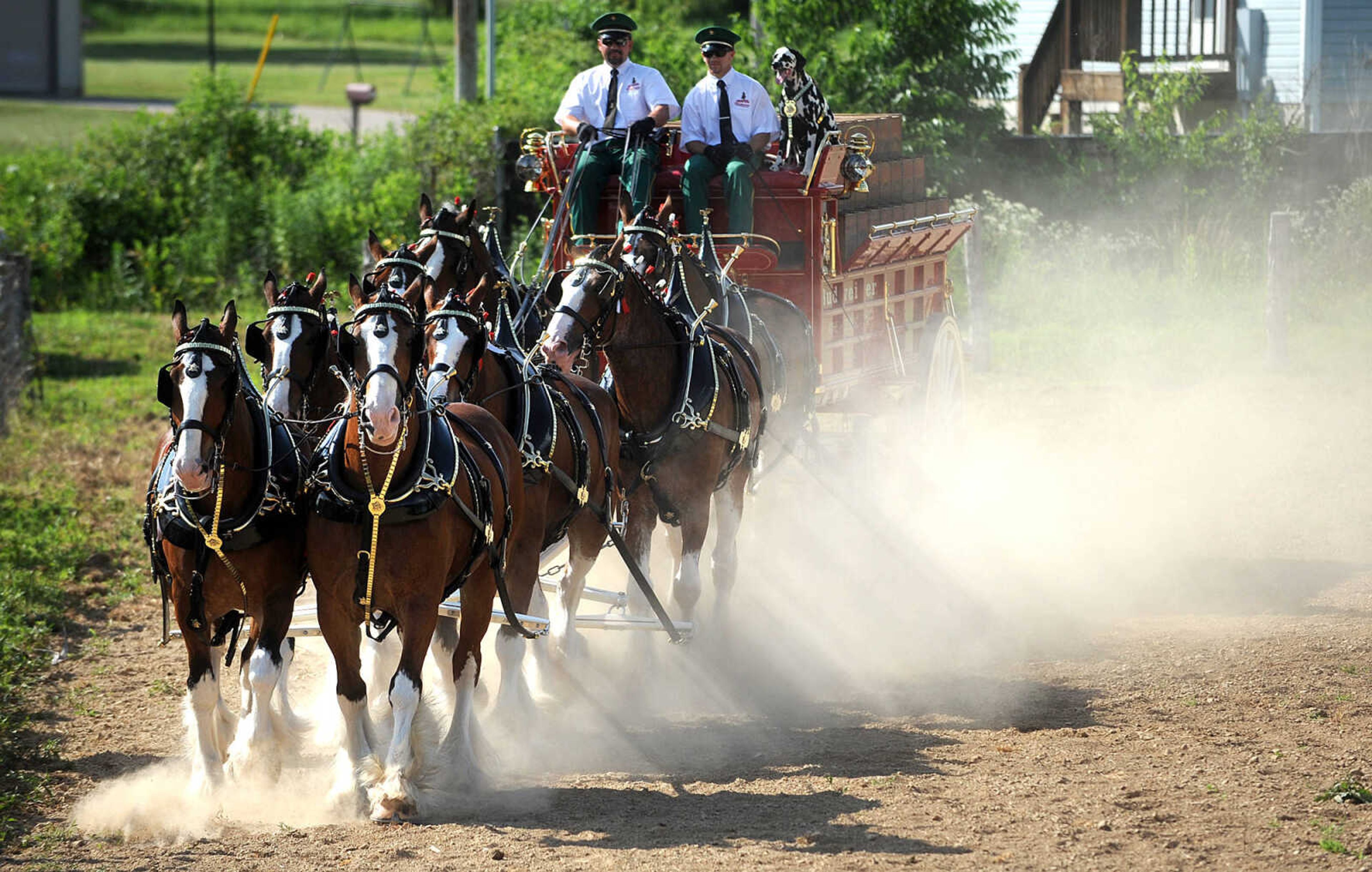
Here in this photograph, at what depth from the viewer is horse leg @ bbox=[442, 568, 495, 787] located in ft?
22.0

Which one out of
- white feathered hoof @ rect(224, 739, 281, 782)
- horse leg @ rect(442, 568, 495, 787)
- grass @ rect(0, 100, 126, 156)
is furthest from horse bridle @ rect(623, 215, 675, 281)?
grass @ rect(0, 100, 126, 156)

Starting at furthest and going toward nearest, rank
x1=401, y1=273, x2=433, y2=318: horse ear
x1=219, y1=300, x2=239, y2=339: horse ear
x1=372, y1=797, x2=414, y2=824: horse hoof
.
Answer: x1=401, y1=273, x2=433, y2=318: horse ear, x1=372, y1=797, x2=414, y2=824: horse hoof, x1=219, y1=300, x2=239, y2=339: horse ear

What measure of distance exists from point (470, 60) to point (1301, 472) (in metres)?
11.4

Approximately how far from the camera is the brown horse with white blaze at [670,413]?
844 cm

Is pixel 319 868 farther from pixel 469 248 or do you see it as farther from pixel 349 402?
pixel 469 248

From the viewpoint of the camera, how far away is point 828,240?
419 inches

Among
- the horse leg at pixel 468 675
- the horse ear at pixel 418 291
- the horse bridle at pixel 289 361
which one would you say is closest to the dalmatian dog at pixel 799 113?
the horse ear at pixel 418 291

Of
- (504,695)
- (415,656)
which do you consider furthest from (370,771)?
(504,695)

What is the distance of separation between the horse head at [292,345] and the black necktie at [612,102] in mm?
3978

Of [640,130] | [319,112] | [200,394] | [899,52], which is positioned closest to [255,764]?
[200,394]

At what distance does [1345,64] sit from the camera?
67.1ft

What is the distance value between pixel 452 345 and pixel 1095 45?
58.3ft

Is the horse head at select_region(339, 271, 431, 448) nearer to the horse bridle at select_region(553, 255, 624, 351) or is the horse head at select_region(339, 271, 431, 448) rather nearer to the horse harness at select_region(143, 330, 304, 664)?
the horse harness at select_region(143, 330, 304, 664)

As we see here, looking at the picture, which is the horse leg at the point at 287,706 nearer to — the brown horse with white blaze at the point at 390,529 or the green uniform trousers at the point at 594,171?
the brown horse with white blaze at the point at 390,529
